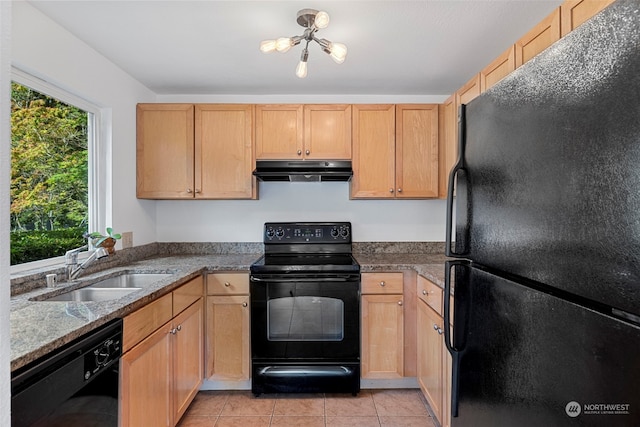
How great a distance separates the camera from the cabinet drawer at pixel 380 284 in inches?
92.4

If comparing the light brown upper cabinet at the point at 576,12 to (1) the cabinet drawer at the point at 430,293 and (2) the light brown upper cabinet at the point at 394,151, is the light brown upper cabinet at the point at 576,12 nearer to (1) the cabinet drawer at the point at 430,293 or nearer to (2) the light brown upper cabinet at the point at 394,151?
(1) the cabinet drawer at the point at 430,293

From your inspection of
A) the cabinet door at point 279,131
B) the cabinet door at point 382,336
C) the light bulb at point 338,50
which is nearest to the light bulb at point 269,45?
the light bulb at point 338,50

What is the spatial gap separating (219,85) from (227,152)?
21.4 inches

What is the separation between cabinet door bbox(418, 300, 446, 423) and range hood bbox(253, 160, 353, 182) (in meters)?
1.10

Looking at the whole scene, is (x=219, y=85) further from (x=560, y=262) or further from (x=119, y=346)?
(x=560, y=262)

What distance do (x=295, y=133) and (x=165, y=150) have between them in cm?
103

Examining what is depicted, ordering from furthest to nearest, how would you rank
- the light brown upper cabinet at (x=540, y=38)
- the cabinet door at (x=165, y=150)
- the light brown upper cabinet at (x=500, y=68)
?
the cabinet door at (x=165, y=150)
the light brown upper cabinet at (x=500, y=68)
the light brown upper cabinet at (x=540, y=38)

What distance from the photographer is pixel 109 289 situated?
179cm

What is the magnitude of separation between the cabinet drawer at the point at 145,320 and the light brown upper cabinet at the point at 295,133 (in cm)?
133

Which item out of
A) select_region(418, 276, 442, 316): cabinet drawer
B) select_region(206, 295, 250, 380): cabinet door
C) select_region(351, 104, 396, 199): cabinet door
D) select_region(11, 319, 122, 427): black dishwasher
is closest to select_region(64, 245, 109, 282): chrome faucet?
select_region(11, 319, 122, 427): black dishwasher

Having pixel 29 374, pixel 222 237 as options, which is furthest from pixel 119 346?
pixel 222 237

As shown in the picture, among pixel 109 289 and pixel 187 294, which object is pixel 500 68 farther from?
pixel 109 289

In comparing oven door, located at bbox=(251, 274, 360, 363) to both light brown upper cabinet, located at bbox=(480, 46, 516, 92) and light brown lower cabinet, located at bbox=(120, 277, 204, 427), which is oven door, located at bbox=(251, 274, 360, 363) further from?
light brown upper cabinet, located at bbox=(480, 46, 516, 92)

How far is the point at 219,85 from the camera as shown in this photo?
263cm
